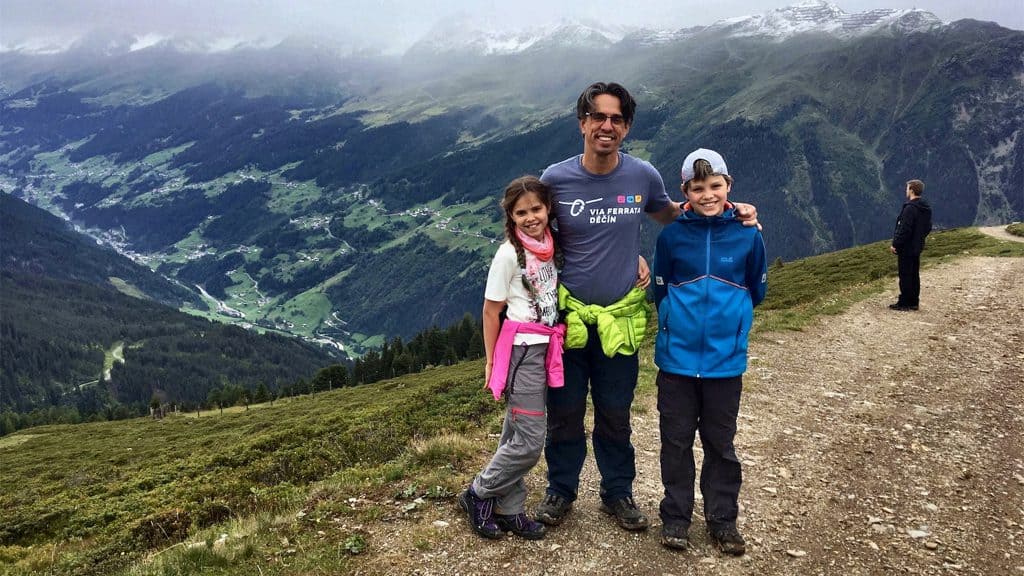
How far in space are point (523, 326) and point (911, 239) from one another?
1964cm

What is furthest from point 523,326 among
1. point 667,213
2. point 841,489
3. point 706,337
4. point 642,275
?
point 841,489

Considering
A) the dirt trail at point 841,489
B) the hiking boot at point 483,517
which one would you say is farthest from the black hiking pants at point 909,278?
the hiking boot at point 483,517

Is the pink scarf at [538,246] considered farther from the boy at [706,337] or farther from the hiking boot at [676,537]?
the hiking boot at [676,537]

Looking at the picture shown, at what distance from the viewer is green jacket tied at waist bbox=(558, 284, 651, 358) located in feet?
20.2

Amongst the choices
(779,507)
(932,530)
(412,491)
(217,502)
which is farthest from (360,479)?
(932,530)

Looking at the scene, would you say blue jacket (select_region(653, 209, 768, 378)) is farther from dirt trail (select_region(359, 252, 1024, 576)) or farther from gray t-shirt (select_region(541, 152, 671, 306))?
dirt trail (select_region(359, 252, 1024, 576))

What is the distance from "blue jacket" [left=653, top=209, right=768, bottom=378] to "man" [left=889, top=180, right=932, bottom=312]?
55.6ft

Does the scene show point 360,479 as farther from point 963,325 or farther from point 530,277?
point 963,325

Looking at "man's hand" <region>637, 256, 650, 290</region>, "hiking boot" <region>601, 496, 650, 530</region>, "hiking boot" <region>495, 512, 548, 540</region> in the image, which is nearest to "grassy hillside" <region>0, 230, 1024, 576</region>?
"hiking boot" <region>495, 512, 548, 540</region>

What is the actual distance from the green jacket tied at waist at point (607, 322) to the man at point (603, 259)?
0.01 m

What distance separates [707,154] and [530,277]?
94.8 inches

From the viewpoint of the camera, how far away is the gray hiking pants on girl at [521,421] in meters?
6.20

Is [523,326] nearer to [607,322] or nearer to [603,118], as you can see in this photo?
[607,322]

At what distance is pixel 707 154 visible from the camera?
20.8 ft
